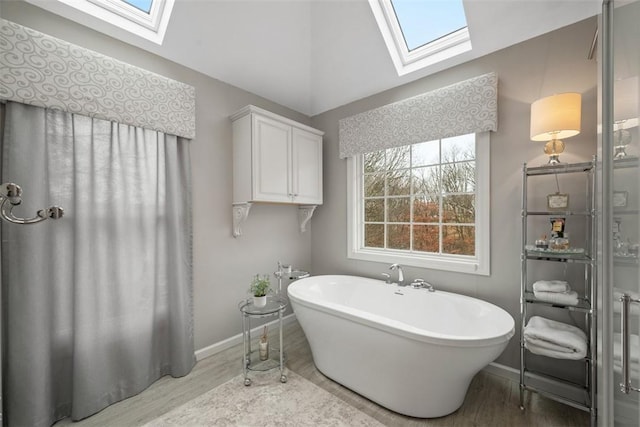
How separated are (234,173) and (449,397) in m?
2.45

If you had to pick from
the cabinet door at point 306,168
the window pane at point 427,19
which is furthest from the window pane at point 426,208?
the window pane at point 427,19

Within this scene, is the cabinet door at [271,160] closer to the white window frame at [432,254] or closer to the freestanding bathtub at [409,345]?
the white window frame at [432,254]

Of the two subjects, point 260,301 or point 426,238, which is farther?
point 426,238

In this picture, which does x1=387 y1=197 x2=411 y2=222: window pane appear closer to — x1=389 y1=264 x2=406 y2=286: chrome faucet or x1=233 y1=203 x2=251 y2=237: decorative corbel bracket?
x1=389 y1=264 x2=406 y2=286: chrome faucet

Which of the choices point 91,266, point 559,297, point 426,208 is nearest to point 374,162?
point 426,208

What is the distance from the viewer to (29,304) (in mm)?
1539

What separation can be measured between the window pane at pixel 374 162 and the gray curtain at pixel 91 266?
1866mm

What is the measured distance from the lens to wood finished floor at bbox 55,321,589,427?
1653 millimetres

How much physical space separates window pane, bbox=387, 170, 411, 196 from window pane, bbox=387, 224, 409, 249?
36 centimetres

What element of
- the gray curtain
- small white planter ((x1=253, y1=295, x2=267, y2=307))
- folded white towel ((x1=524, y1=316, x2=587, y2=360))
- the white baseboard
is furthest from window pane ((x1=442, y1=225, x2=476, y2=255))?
the gray curtain

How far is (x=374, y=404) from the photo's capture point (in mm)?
1807

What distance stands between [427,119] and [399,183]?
703 mm

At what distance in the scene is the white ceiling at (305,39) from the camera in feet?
6.28

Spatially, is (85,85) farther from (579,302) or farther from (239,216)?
(579,302)
